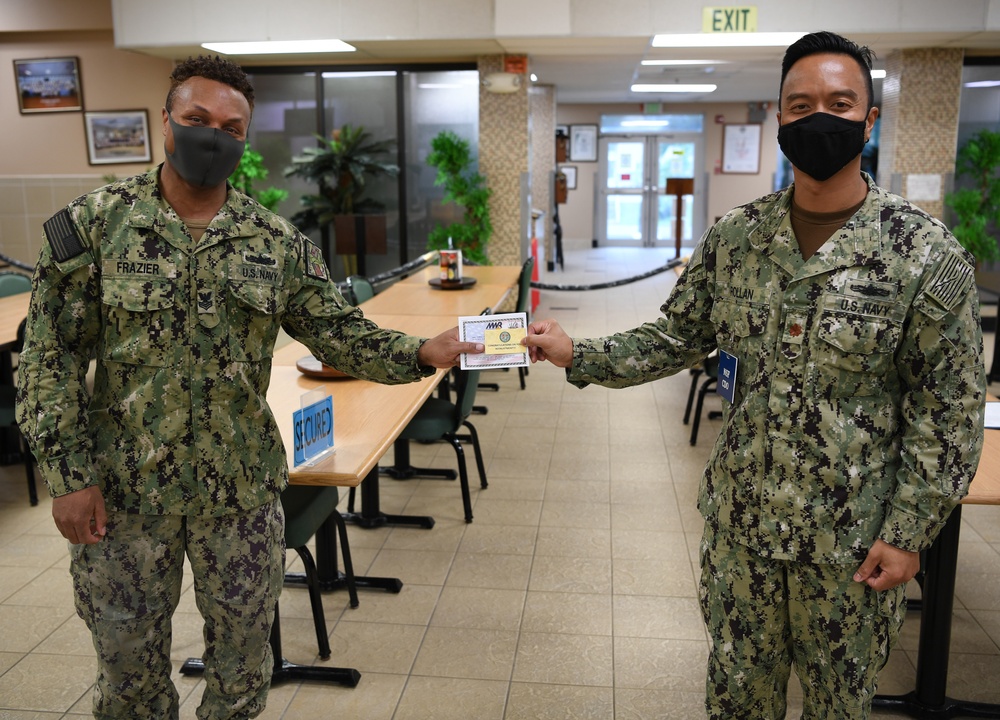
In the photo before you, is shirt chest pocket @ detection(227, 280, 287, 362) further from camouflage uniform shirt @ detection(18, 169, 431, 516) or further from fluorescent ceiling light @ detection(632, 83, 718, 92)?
fluorescent ceiling light @ detection(632, 83, 718, 92)

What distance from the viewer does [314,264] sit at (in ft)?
7.24

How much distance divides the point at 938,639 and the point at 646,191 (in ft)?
50.7

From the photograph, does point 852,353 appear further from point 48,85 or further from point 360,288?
point 48,85

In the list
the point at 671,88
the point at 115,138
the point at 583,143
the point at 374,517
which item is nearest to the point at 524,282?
the point at 374,517

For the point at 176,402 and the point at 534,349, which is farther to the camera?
the point at 534,349

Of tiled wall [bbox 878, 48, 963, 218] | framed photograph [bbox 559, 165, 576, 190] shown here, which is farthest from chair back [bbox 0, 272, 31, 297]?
framed photograph [bbox 559, 165, 576, 190]

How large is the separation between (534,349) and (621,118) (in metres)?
15.9

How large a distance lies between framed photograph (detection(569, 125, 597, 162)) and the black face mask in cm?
1605

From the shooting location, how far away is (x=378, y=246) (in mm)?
6941

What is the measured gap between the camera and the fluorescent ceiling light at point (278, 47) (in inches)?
336

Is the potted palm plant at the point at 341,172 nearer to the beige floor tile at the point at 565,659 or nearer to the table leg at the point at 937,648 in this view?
the beige floor tile at the point at 565,659

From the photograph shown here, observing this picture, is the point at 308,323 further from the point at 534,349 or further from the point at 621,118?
the point at 621,118

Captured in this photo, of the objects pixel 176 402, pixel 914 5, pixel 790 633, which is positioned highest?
pixel 914 5

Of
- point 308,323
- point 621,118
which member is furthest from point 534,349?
point 621,118
